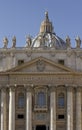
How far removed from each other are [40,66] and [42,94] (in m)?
2.88

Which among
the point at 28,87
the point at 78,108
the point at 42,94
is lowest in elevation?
the point at 78,108

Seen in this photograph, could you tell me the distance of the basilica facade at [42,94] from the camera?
4659 centimetres

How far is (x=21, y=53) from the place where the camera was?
48344mm

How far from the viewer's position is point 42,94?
4738cm

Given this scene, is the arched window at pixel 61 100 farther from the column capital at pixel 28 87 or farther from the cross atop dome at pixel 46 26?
the cross atop dome at pixel 46 26

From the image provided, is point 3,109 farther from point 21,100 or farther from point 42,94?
point 42,94

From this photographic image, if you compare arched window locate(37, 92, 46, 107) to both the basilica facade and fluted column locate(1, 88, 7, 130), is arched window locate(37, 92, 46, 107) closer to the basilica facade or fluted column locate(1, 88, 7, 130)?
the basilica facade

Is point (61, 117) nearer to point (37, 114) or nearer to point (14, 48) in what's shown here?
point (37, 114)

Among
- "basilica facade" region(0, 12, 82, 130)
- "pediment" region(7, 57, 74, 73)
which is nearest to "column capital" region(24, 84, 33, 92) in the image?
"basilica facade" region(0, 12, 82, 130)

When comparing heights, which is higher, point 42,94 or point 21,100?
point 42,94

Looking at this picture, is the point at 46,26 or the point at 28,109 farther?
the point at 46,26

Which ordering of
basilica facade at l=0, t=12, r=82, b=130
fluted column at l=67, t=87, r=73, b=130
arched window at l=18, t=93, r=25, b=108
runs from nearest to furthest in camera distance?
fluted column at l=67, t=87, r=73, b=130, basilica facade at l=0, t=12, r=82, b=130, arched window at l=18, t=93, r=25, b=108

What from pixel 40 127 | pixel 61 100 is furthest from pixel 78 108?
pixel 40 127

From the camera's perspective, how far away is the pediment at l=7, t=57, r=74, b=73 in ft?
154
